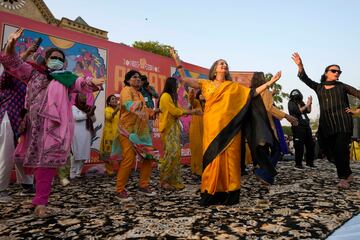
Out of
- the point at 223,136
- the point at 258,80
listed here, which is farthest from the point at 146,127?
the point at 258,80

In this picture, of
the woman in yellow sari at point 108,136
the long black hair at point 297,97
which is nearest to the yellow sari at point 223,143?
the woman in yellow sari at point 108,136

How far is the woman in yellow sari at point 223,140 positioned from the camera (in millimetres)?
2902

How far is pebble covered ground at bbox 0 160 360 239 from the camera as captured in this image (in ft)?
6.47

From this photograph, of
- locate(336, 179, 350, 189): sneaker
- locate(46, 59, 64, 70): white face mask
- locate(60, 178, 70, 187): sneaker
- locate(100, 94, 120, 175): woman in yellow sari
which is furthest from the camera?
locate(100, 94, 120, 175): woman in yellow sari

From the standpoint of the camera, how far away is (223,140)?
117 inches

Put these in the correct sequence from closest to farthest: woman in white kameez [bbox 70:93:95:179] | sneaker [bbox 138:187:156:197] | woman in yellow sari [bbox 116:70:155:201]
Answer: woman in yellow sari [bbox 116:70:155:201], sneaker [bbox 138:187:156:197], woman in white kameez [bbox 70:93:95:179]

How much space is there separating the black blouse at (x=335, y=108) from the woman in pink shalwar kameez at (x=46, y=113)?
3227mm

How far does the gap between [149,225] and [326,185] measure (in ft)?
9.74

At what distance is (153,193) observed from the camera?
3557mm

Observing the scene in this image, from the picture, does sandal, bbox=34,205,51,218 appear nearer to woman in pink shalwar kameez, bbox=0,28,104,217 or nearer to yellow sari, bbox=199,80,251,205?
woman in pink shalwar kameez, bbox=0,28,104,217

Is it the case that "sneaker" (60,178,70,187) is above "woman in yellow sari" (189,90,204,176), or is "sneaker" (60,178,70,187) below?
below

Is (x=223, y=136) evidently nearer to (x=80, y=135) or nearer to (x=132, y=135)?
(x=132, y=135)

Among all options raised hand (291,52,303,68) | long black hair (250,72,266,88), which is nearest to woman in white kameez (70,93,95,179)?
long black hair (250,72,266,88)

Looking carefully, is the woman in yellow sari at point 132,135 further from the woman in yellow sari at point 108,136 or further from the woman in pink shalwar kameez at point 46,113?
the woman in yellow sari at point 108,136
